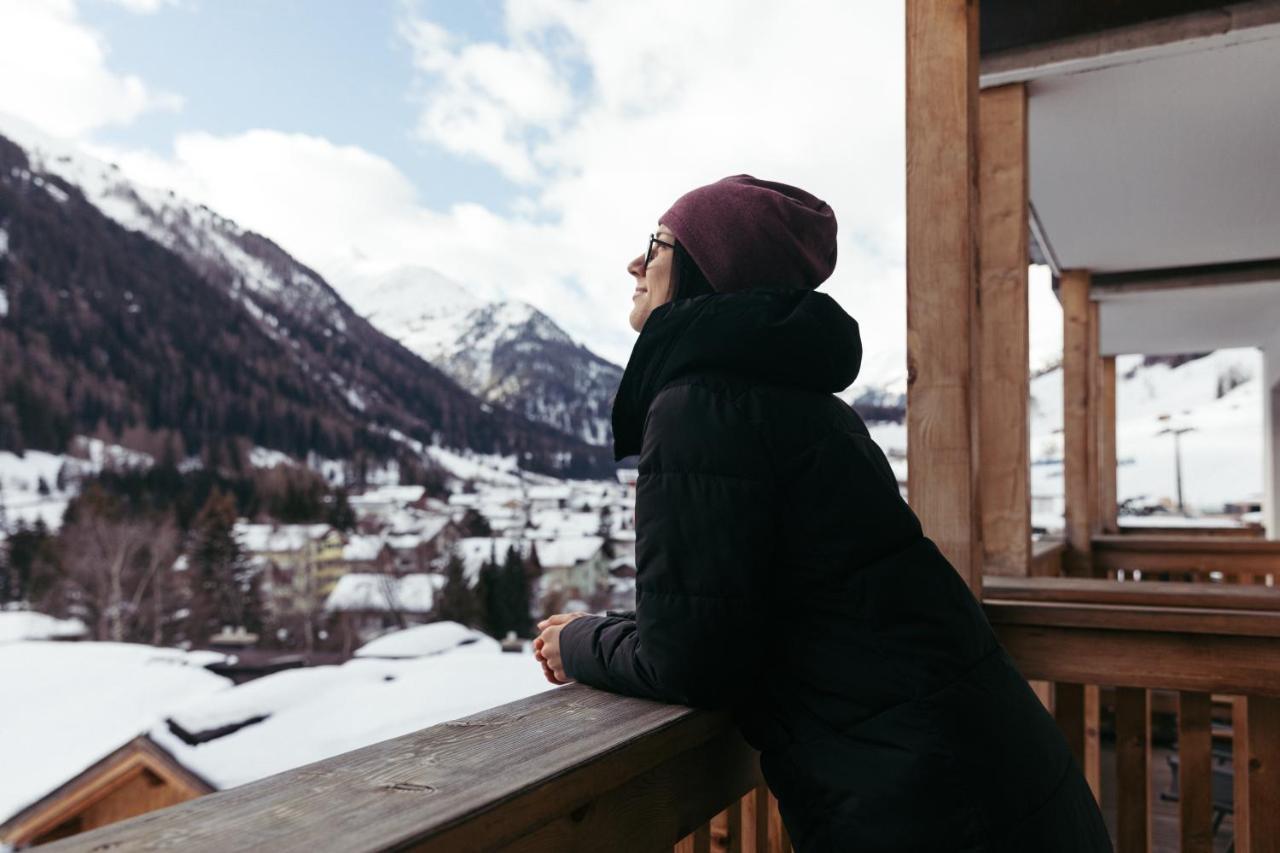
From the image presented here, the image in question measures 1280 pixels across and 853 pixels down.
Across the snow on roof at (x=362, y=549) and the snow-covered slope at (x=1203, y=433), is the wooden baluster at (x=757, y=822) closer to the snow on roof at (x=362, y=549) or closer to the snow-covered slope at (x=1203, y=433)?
the snow-covered slope at (x=1203, y=433)

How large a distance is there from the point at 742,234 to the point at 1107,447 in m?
6.78

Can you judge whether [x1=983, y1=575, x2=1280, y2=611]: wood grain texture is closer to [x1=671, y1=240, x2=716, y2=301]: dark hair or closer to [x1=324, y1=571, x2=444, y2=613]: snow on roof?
[x1=671, y1=240, x2=716, y2=301]: dark hair

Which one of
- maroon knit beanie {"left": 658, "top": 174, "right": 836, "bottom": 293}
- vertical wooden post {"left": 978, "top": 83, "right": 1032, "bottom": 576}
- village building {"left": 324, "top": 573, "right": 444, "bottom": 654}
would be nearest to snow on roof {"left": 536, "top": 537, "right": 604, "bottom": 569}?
village building {"left": 324, "top": 573, "right": 444, "bottom": 654}

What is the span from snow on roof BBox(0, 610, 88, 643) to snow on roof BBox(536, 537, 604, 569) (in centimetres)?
1922

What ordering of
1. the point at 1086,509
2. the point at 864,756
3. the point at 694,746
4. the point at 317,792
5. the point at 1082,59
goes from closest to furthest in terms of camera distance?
the point at 317,792 → the point at 864,756 → the point at 694,746 → the point at 1082,59 → the point at 1086,509

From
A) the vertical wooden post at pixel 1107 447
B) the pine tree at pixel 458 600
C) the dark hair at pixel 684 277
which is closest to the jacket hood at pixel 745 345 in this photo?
the dark hair at pixel 684 277

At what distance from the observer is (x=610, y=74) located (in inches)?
2940

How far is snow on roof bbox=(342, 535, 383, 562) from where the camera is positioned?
3925 centimetres

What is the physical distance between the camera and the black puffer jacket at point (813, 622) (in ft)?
2.68

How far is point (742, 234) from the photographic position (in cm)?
104

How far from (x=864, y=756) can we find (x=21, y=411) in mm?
49799

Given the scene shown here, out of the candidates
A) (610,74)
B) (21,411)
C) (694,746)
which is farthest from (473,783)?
(610,74)

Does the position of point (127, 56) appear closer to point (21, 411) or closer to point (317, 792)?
point (21, 411)

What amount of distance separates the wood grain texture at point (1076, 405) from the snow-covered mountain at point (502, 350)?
41952 mm
